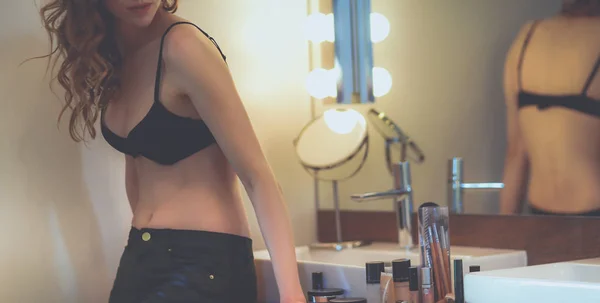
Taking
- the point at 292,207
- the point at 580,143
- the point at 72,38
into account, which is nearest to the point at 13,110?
the point at 72,38

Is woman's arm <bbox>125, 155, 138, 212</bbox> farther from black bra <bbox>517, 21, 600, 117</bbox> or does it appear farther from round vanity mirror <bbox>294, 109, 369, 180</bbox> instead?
black bra <bbox>517, 21, 600, 117</bbox>

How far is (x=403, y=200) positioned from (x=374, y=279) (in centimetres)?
Result: 48

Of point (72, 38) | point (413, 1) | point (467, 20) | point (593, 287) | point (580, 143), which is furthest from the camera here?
point (413, 1)

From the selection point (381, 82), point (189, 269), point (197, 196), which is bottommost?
point (189, 269)

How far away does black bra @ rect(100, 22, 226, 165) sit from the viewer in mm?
1552

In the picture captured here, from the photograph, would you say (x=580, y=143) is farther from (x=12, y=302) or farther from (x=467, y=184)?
(x=12, y=302)

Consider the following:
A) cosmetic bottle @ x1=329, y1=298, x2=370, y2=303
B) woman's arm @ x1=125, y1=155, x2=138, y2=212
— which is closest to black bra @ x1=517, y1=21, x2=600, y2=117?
cosmetic bottle @ x1=329, y1=298, x2=370, y2=303

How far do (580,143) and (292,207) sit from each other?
0.86 m

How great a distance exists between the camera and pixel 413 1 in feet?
7.33

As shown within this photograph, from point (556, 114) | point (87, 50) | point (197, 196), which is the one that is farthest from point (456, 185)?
point (87, 50)

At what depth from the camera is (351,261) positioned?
7.07 feet

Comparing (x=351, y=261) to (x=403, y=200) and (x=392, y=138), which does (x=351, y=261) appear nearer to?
(x=403, y=200)

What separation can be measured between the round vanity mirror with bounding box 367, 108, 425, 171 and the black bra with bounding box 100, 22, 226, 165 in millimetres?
789

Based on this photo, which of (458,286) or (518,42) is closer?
(458,286)
